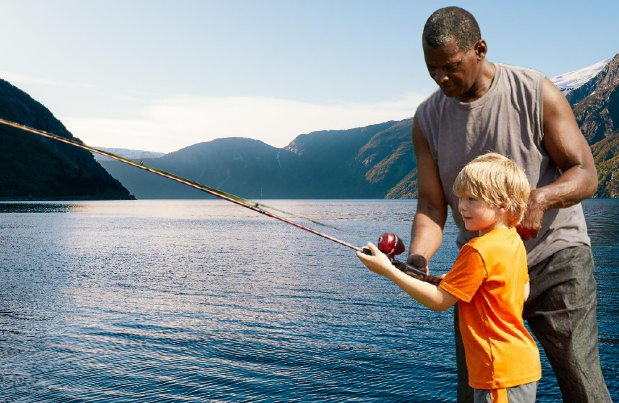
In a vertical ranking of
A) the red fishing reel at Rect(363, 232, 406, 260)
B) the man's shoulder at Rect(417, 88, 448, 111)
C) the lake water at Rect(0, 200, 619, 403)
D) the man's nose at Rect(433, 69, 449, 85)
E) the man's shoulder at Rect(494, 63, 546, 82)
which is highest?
the man's shoulder at Rect(494, 63, 546, 82)

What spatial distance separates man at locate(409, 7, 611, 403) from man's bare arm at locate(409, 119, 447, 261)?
316 mm

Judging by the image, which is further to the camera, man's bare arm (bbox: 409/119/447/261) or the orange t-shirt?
man's bare arm (bbox: 409/119/447/261)

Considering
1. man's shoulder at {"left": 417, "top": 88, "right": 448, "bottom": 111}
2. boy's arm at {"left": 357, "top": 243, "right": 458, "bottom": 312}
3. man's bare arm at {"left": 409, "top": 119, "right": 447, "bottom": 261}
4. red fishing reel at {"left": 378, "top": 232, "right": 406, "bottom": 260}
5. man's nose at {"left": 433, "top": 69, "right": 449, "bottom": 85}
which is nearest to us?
boy's arm at {"left": 357, "top": 243, "right": 458, "bottom": 312}

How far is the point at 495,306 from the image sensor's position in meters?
2.97

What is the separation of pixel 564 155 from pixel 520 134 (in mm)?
266

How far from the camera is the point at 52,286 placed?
2173 centimetres

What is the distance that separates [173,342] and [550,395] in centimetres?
756

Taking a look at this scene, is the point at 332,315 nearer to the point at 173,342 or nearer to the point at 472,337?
the point at 173,342

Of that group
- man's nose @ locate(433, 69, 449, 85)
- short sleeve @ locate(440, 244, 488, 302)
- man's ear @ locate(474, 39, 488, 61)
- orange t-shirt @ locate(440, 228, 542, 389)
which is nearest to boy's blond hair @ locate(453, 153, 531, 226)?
orange t-shirt @ locate(440, 228, 542, 389)

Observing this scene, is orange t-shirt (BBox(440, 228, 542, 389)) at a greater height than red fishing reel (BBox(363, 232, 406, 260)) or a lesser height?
lesser

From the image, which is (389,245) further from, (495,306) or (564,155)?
(564,155)

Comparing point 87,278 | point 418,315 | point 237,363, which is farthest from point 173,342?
point 87,278

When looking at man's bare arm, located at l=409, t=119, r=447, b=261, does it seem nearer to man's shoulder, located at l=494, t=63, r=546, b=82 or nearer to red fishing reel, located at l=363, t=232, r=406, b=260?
red fishing reel, located at l=363, t=232, r=406, b=260

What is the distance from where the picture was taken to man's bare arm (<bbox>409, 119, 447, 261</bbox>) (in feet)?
12.4
